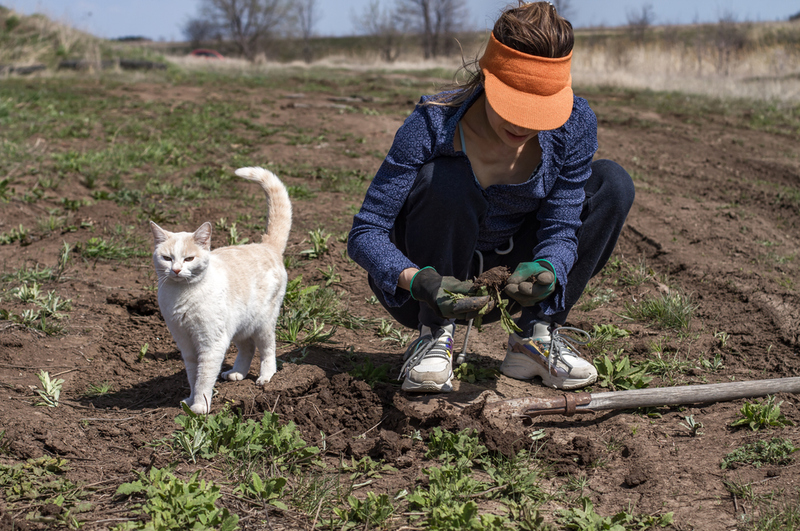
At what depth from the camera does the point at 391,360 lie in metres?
3.14

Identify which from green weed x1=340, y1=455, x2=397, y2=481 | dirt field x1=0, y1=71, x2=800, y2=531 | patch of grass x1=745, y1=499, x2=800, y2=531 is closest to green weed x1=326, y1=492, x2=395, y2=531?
dirt field x1=0, y1=71, x2=800, y2=531

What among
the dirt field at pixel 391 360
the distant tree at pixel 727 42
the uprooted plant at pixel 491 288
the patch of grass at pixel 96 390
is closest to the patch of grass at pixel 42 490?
the dirt field at pixel 391 360

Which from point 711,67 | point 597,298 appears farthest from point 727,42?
point 597,298

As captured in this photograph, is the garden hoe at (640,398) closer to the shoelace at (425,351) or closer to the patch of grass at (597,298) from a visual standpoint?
the shoelace at (425,351)

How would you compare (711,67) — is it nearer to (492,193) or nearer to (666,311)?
(666,311)

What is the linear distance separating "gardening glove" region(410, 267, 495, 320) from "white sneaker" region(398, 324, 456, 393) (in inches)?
15.8

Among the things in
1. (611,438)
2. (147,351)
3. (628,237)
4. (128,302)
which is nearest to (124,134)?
(128,302)

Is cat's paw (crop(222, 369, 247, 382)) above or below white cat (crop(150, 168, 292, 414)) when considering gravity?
below

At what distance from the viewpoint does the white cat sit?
8.24 feet

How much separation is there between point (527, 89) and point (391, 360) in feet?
5.18

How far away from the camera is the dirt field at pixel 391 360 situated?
6.90 feet

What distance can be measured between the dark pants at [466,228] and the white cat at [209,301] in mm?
579

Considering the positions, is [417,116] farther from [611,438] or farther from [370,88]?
[370,88]

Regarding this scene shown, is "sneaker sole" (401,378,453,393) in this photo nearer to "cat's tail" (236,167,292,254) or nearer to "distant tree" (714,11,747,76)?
"cat's tail" (236,167,292,254)
